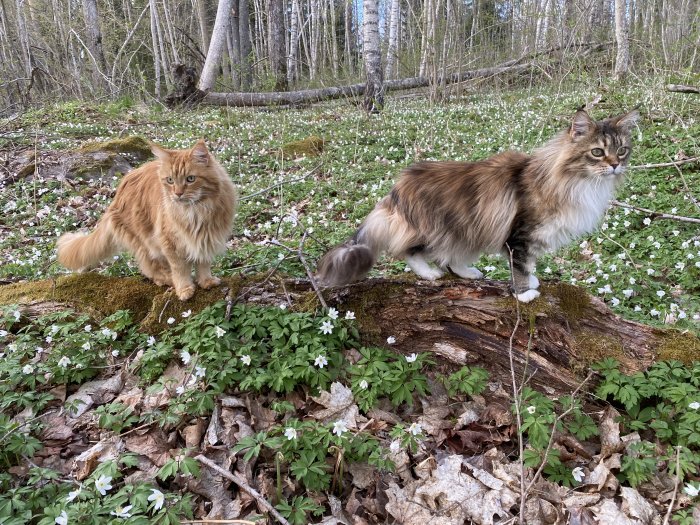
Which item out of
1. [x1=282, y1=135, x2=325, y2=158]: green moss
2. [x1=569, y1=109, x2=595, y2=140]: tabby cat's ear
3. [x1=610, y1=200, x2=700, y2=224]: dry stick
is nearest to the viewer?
[x1=569, y1=109, x2=595, y2=140]: tabby cat's ear

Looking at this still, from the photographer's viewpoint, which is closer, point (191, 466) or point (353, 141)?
point (191, 466)

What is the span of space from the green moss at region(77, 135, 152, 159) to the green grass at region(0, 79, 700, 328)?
811mm

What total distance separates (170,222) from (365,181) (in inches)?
190

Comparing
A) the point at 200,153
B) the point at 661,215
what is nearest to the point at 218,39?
the point at 200,153

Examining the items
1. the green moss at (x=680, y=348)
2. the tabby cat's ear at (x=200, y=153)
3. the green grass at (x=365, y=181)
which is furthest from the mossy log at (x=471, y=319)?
the tabby cat's ear at (x=200, y=153)

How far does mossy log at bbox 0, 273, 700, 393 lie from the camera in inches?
129

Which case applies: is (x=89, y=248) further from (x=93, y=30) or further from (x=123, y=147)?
(x=93, y=30)

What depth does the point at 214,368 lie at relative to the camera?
10.3ft

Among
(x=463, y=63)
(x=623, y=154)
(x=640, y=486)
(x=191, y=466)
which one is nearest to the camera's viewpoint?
(x=191, y=466)

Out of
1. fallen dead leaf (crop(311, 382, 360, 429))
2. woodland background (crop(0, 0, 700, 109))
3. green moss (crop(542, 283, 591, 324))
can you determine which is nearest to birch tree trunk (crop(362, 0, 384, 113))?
woodland background (crop(0, 0, 700, 109))

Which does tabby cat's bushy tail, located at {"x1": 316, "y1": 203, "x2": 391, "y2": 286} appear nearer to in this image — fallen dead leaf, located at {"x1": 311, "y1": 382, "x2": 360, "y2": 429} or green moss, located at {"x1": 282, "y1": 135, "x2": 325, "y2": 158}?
fallen dead leaf, located at {"x1": 311, "y1": 382, "x2": 360, "y2": 429}

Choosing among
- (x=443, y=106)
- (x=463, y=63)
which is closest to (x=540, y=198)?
(x=443, y=106)

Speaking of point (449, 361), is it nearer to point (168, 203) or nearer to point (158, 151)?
point (168, 203)

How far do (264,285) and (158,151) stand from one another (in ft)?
4.67
